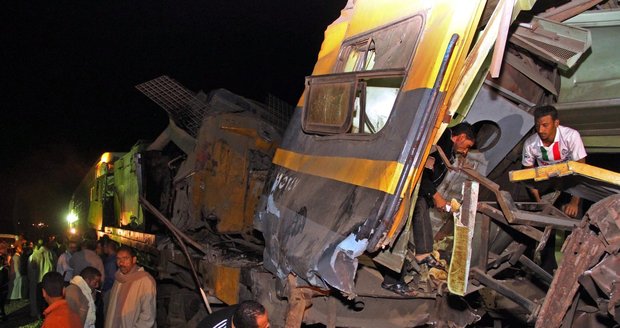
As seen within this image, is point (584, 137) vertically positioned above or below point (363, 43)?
below

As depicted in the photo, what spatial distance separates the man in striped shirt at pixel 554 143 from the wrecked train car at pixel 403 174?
38cm

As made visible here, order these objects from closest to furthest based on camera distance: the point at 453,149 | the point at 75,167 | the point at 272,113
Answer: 1. the point at 453,149
2. the point at 272,113
3. the point at 75,167

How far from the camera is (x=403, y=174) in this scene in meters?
2.79

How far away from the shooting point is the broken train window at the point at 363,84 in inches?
133

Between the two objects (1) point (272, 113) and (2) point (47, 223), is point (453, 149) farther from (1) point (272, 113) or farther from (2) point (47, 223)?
(2) point (47, 223)

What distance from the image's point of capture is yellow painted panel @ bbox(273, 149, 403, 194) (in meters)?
2.86

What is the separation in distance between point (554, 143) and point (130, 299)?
3902 mm

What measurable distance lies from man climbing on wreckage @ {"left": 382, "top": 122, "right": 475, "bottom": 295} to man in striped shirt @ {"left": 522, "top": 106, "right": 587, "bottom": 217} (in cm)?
51

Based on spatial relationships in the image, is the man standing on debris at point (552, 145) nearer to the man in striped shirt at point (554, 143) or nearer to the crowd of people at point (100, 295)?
the man in striped shirt at point (554, 143)

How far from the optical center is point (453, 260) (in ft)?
9.99

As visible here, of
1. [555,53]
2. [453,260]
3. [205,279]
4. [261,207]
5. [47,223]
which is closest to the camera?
[453,260]

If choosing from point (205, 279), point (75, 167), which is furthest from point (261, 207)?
point (75, 167)

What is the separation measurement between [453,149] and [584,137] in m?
1.18

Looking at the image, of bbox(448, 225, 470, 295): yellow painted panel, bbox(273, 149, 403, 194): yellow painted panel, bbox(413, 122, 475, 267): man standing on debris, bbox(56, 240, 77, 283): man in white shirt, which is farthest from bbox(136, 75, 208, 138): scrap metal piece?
bbox(448, 225, 470, 295): yellow painted panel
